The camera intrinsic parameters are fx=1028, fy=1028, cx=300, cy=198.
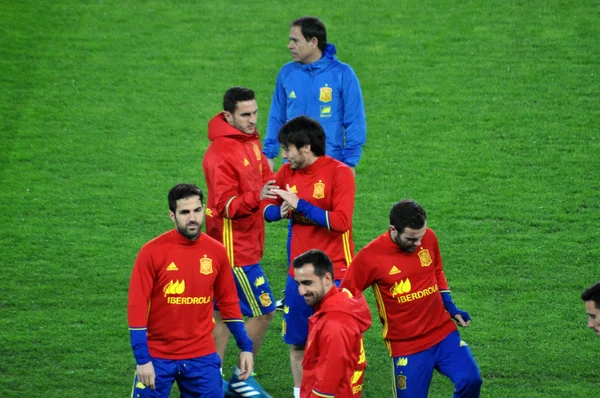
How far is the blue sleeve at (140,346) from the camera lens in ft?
19.3

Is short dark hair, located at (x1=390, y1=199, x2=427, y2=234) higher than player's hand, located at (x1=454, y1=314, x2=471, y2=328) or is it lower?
higher

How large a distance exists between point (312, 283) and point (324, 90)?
9.43 feet

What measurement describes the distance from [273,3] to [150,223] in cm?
525

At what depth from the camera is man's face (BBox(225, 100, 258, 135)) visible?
7203mm

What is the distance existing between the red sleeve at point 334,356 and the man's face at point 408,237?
1049mm

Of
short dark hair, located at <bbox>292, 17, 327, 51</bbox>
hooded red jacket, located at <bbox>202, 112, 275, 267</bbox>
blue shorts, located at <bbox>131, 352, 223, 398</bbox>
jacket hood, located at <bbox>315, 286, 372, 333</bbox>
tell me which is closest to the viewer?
jacket hood, located at <bbox>315, 286, 372, 333</bbox>

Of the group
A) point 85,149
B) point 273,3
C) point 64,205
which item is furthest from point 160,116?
point 273,3

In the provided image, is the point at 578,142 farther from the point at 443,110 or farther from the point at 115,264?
the point at 115,264

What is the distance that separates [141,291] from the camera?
599 cm

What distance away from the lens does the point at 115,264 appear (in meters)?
9.54

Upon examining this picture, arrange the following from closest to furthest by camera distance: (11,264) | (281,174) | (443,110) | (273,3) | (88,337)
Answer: (281,174), (88,337), (11,264), (443,110), (273,3)

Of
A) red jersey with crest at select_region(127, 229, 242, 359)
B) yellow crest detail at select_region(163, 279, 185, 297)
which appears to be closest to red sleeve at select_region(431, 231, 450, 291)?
red jersey with crest at select_region(127, 229, 242, 359)

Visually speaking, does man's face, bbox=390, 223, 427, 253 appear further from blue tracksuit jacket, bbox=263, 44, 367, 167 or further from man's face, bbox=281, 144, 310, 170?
blue tracksuit jacket, bbox=263, 44, 367, 167

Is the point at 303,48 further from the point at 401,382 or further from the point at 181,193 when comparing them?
the point at 401,382
